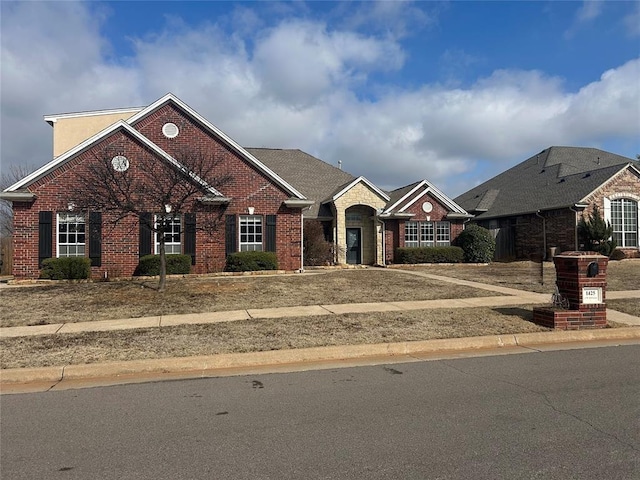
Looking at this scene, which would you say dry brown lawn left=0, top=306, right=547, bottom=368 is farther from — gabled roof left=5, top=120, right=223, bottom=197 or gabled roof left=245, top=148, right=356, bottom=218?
gabled roof left=245, top=148, right=356, bottom=218

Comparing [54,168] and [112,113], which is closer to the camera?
[54,168]

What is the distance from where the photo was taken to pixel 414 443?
430 cm

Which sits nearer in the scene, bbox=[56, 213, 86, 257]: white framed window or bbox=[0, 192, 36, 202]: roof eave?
bbox=[0, 192, 36, 202]: roof eave

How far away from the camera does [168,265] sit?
60.7ft

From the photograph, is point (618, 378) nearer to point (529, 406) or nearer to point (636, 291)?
point (529, 406)

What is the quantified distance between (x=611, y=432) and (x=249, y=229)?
17087 mm

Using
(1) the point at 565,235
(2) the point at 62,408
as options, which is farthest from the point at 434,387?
(1) the point at 565,235

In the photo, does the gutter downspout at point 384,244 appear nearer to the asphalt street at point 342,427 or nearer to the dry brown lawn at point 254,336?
the dry brown lawn at point 254,336

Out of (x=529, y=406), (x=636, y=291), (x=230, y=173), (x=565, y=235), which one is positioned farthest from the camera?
(x=565, y=235)

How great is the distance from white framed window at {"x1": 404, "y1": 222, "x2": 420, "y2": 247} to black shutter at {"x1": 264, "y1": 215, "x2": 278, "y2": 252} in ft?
27.1

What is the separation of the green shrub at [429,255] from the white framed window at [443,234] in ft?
3.42

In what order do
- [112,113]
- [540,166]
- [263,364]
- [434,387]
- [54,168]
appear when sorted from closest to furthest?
[434,387] → [263,364] → [54,168] → [112,113] → [540,166]

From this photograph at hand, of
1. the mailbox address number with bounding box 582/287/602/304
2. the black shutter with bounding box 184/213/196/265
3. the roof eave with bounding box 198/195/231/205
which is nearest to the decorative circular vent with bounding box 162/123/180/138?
the roof eave with bounding box 198/195/231/205

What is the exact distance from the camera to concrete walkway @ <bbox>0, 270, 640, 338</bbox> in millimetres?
9438
